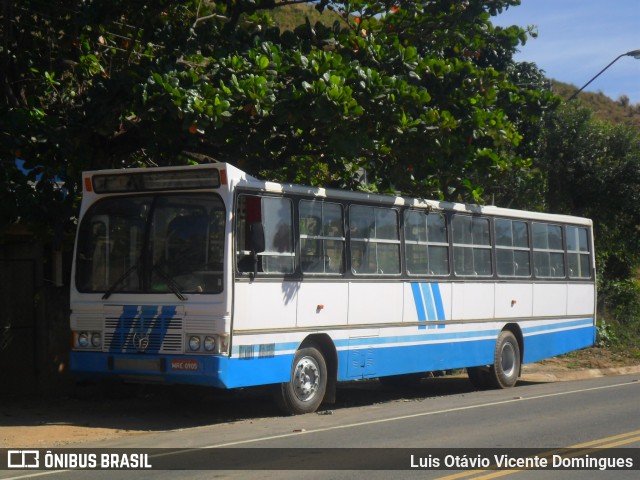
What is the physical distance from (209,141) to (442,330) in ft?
16.1

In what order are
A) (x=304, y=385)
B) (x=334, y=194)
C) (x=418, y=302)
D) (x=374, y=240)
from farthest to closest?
1. (x=418, y=302)
2. (x=374, y=240)
3. (x=334, y=194)
4. (x=304, y=385)

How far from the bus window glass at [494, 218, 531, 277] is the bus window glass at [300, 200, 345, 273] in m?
4.73

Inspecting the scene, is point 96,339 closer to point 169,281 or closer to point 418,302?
point 169,281

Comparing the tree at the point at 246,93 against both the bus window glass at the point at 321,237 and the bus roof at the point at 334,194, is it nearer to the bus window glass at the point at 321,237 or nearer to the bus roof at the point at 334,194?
the bus roof at the point at 334,194

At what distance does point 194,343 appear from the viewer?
11.8 metres

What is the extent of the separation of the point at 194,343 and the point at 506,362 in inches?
310

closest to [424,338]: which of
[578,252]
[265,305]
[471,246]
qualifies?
[471,246]

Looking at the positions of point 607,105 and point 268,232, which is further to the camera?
point 607,105

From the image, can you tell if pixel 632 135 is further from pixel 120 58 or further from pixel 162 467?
pixel 162 467

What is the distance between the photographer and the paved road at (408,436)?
350 inches

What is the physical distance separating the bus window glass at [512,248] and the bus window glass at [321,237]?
4.73 m

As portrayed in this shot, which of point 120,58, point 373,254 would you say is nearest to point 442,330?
point 373,254

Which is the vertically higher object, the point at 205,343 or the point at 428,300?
the point at 428,300

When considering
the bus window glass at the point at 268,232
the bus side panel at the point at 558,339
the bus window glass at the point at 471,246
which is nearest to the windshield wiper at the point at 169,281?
the bus window glass at the point at 268,232
